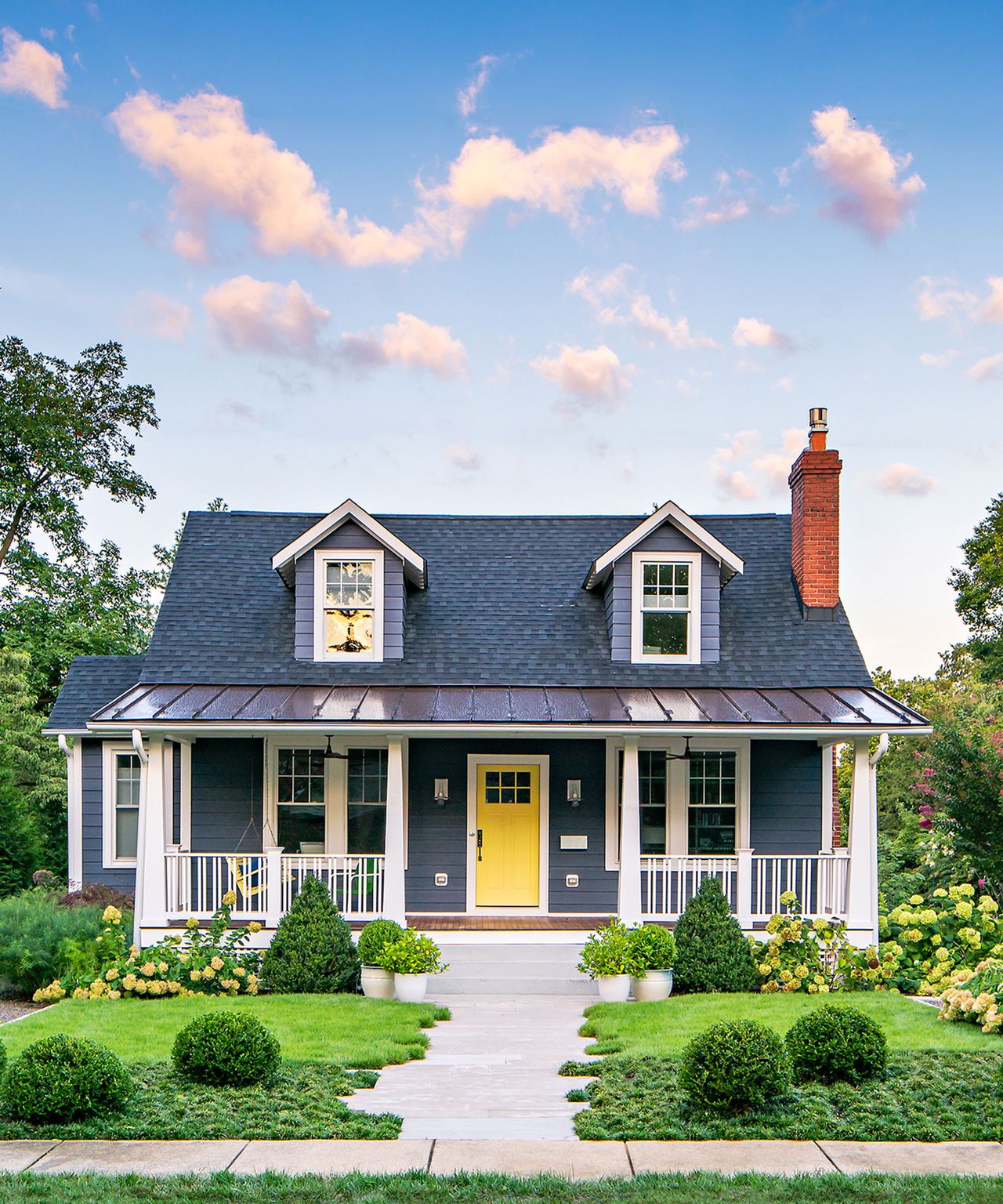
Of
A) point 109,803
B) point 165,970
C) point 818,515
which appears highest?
point 818,515

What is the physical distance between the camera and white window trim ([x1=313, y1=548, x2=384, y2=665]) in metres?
15.0

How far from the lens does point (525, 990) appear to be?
12000 millimetres

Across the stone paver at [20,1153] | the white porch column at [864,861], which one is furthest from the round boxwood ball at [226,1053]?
the white porch column at [864,861]

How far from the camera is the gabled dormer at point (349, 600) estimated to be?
14.9 m

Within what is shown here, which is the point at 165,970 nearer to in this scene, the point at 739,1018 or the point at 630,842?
the point at 630,842

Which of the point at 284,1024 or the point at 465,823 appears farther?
the point at 465,823

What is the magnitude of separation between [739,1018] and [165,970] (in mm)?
6186

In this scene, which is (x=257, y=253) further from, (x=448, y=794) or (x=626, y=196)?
(x=448, y=794)

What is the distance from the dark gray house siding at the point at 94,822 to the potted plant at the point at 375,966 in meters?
6.14

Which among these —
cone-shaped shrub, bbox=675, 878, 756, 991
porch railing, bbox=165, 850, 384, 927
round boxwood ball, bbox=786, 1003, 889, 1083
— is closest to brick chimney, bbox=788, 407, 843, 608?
cone-shaped shrub, bbox=675, 878, 756, 991

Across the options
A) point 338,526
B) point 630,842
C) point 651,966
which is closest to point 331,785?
point 338,526

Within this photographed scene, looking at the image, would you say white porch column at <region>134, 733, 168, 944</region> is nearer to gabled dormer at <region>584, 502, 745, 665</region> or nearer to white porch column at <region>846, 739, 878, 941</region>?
gabled dormer at <region>584, 502, 745, 665</region>

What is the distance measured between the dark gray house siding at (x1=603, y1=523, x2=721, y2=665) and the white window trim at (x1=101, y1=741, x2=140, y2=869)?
793 centimetres

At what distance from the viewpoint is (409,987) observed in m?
11.3
